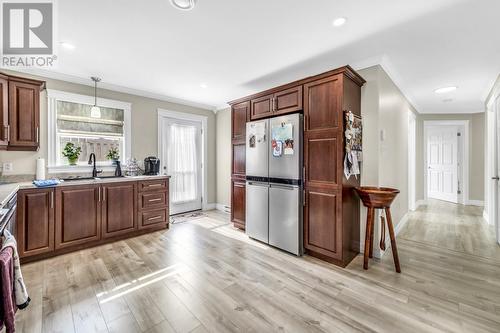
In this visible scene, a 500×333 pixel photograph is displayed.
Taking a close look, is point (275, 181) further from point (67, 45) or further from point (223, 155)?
point (67, 45)

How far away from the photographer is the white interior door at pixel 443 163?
604 cm

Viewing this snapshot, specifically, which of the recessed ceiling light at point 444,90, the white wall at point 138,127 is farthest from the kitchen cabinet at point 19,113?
the recessed ceiling light at point 444,90

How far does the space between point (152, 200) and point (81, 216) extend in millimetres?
951

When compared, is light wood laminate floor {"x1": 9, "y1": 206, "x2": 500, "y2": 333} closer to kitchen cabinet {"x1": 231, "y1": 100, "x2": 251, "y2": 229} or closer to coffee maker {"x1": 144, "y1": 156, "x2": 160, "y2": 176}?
kitchen cabinet {"x1": 231, "y1": 100, "x2": 251, "y2": 229}

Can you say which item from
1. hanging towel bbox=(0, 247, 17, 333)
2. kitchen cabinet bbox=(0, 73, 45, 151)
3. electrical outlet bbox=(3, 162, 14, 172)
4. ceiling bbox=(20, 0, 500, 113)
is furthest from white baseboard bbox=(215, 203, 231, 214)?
hanging towel bbox=(0, 247, 17, 333)

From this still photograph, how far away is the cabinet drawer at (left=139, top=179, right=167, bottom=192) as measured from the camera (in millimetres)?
3535

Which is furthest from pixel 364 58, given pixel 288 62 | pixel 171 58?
pixel 171 58

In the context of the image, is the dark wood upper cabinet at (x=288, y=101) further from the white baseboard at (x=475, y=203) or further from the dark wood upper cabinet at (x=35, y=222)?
the white baseboard at (x=475, y=203)

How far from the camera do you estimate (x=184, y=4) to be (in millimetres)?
1826

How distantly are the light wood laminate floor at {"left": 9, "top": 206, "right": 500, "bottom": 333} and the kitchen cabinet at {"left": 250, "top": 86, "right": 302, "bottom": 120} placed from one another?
190cm

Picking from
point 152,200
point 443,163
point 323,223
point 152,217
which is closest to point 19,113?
point 152,200

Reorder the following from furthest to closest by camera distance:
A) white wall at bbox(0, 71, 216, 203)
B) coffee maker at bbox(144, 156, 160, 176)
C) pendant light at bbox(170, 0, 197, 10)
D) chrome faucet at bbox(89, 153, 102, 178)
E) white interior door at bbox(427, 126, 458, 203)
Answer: white interior door at bbox(427, 126, 458, 203) → coffee maker at bbox(144, 156, 160, 176) → chrome faucet at bbox(89, 153, 102, 178) → white wall at bbox(0, 71, 216, 203) → pendant light at bbox(170, 0, 197, 10)

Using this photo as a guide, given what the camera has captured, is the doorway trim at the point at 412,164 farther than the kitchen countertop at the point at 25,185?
Yes

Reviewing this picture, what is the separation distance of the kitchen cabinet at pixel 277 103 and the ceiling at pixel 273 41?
15.2 inches
